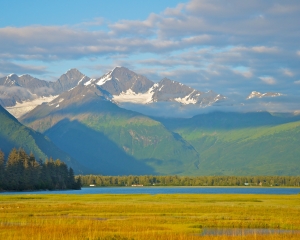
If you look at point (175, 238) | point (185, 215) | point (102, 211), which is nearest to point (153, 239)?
point (175, 238)

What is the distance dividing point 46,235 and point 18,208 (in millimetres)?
41021

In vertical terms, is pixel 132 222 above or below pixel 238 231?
above

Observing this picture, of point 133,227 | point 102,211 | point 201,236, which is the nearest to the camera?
point 201,236

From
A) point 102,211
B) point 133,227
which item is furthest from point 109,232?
→ point 102,211

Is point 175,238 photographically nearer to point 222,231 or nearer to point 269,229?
point 222,231

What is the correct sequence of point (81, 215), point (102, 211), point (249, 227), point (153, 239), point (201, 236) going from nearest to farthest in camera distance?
point (153, 239) → point (201, 236) → point (249, 227) → point (81, 215) → point (102, 211)

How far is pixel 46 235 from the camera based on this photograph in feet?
189

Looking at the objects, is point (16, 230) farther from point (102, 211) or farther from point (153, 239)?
point (102, 211)

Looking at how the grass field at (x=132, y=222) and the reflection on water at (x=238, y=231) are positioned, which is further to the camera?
the reflection on water at (x=238, y=231)

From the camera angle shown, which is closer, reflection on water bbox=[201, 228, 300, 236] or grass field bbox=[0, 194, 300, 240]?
grass field bbox=[0, 194, 300, 240]

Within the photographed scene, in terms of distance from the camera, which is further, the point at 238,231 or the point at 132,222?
the point at 132,222

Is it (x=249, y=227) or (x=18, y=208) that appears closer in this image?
(x=249, y=227)

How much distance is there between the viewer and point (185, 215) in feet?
287

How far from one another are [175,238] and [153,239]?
8.32ft
